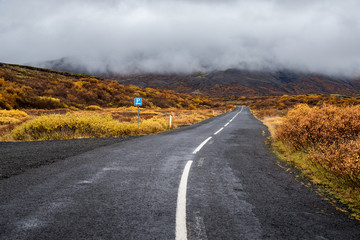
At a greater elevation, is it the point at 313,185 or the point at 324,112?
the point at 324,112

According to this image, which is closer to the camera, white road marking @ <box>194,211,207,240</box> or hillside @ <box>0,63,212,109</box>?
white road marking @ <box>194,211,207,240</box>

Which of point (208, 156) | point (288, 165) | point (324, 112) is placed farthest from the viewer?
point (324, 112)

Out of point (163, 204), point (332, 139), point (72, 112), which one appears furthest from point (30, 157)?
point (72, 112)

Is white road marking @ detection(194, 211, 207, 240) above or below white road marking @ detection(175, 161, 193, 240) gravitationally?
below

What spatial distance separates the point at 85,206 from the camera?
3.70 meters

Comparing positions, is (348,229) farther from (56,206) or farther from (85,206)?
(56,206)

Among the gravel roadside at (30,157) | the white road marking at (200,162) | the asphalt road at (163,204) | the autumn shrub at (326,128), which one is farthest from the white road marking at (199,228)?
the autumn shrub at (326,128)

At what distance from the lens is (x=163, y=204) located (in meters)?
3.83

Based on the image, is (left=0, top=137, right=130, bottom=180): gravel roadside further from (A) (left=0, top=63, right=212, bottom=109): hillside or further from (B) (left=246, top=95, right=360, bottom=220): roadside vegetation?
(A) (left=0, top=63, right=212, bottom=109): hillside

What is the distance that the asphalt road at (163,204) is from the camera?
2.97 metres

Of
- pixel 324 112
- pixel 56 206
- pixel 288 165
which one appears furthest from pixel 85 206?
pixel 324 112

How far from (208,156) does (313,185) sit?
3428mm

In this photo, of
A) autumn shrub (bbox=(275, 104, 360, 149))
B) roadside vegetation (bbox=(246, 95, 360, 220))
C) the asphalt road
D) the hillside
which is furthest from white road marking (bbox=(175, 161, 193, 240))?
the hillside

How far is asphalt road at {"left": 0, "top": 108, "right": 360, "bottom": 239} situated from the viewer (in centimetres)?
297
